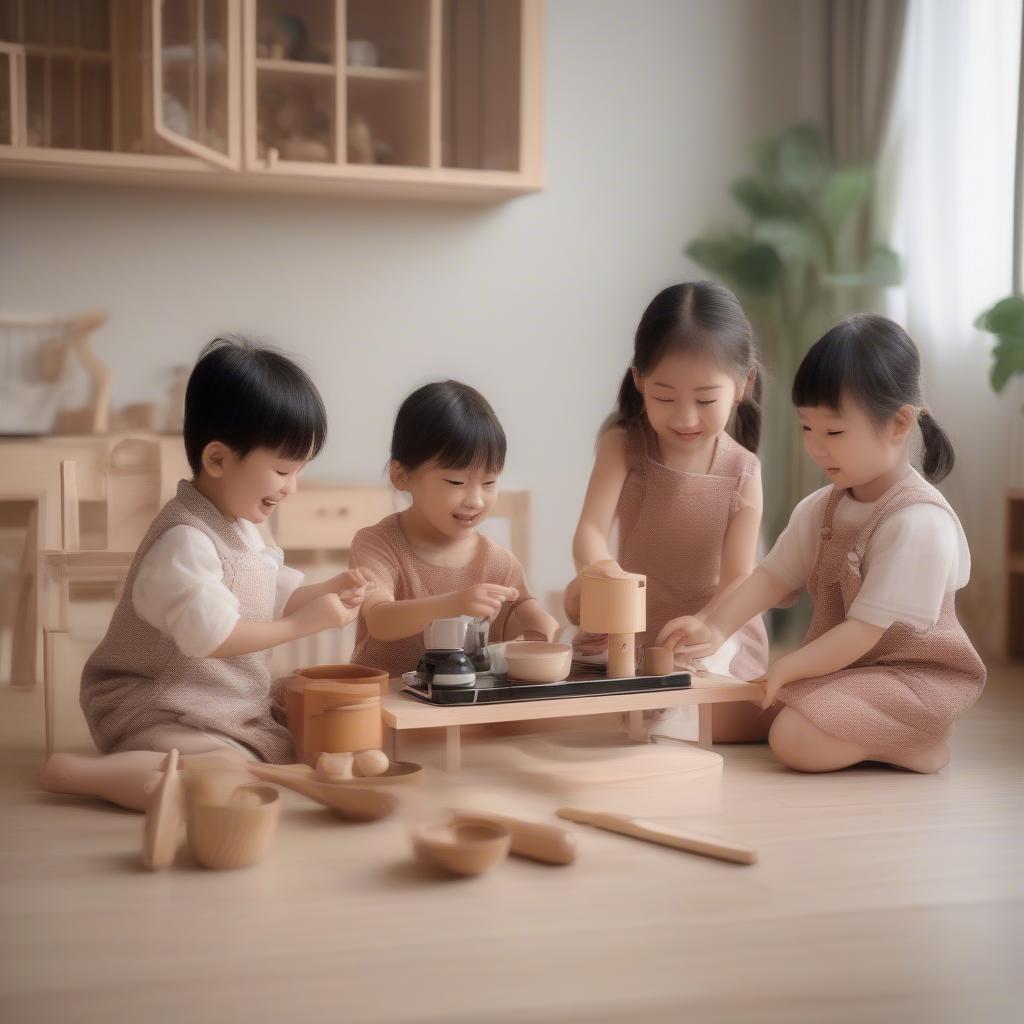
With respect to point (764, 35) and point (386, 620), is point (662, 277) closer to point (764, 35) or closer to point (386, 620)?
point (764, 35)

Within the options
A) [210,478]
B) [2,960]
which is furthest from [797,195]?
[2,960]

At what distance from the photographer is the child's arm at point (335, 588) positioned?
164 centimetres

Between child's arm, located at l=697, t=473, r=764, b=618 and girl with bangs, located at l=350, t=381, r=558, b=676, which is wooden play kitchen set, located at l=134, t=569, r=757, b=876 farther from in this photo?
child's arm, located at l=697, t=473, r=764, b=618

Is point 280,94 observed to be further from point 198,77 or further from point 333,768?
point 333,768

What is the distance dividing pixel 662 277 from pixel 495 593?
192 cm

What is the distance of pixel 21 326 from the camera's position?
287cm

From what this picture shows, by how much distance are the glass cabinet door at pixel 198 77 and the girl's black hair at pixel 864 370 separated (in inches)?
58.3

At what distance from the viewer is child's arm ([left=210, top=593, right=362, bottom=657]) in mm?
1551

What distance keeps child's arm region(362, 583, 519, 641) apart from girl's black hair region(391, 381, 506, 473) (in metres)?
0.18

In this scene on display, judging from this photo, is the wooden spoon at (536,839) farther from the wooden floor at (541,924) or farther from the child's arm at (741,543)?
the child's arm at (741,543)

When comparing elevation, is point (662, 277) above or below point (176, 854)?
above

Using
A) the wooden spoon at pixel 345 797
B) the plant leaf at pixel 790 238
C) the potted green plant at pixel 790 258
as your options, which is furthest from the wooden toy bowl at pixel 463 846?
the plant leaf at pixel 790 238

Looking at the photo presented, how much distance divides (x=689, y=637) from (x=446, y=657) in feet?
1.20

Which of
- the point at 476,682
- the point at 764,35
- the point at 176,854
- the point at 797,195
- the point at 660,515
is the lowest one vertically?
the point at 176,854
